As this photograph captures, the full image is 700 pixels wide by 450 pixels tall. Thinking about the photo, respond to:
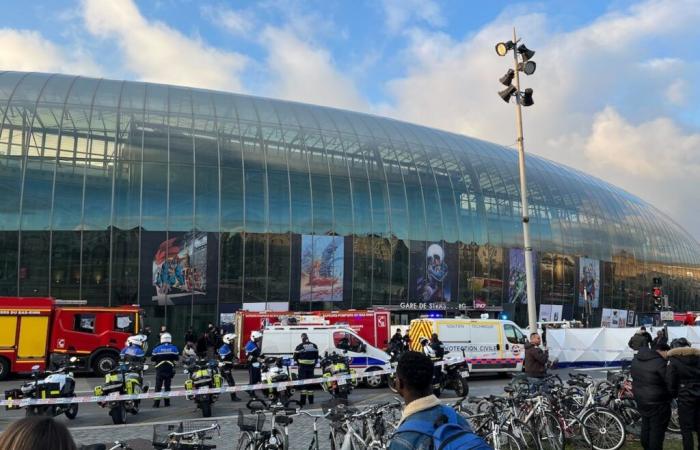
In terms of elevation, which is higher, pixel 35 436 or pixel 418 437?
pixel 35 436

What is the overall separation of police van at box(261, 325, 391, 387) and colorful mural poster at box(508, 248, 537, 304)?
2959cm

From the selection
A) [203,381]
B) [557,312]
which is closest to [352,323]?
[203,381]

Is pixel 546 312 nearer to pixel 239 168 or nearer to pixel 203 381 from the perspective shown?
pixel 239 168

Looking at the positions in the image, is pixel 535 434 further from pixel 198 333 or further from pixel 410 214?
pixel 410 214

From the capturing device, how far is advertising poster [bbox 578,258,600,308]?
55.9 meters

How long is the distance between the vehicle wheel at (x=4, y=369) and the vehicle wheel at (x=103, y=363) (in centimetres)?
295

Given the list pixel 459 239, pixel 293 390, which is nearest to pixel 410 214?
pixel 459 239

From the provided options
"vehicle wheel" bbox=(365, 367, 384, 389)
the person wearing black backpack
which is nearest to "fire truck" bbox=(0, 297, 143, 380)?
"vehicle wheel" bbox=(365, 367, 384, 389)

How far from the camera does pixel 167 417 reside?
14438mm

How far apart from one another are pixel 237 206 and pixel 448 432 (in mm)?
36324

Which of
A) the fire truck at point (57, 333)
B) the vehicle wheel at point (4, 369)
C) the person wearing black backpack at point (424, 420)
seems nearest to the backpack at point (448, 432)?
the person wearing black backpack at point (424, 420)

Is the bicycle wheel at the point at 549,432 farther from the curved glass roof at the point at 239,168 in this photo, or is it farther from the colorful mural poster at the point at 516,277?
the colorful mural poster at the point at 516,277

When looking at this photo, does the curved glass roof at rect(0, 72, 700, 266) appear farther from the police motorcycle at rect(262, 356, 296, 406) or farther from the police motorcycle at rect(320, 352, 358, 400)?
the police motorcycle at rect(262, 356, 296, 406)

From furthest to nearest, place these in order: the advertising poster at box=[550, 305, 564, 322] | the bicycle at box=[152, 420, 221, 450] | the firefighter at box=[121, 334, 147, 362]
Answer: the advertising poster at box=[550, 305, 564, 322], the firefighter at box=[121, 334, 147, 362], the bicycle at box=[152, 420, 221, 450]
